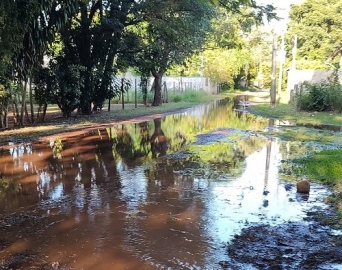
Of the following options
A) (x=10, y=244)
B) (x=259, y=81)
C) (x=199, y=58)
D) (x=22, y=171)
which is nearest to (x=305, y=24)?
(x=199, y=58)

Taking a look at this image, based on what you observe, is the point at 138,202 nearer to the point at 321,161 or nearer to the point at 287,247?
the point at 287,247

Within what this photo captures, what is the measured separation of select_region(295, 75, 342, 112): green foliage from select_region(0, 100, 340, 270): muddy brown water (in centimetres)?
988

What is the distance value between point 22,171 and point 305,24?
4073cm

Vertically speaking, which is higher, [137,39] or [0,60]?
[137,39]

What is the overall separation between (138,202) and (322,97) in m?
16.8

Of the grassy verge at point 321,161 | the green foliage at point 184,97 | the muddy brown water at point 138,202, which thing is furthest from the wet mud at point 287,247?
the green foliage at point 184,97

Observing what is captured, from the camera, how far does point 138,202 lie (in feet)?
20.7

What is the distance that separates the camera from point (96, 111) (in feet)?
68.9

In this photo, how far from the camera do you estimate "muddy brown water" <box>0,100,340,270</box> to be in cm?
446

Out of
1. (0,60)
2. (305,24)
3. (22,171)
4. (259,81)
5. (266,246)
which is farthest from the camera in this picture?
(259,81)

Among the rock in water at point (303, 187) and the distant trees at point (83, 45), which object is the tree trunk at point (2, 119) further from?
the rock in water at point (303, 187)

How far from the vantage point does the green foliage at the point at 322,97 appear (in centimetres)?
2011

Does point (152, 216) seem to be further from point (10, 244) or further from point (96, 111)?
point (96, 111)

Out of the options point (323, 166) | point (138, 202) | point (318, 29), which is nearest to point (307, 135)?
point (323, 166)
